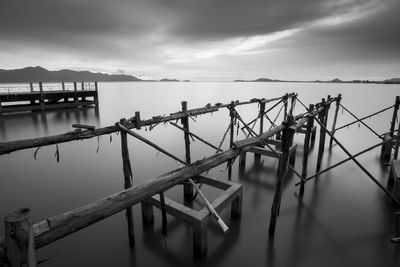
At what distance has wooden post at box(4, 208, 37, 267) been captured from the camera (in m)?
1.70

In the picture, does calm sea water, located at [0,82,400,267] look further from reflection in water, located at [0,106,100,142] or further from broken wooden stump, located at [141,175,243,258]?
reflection in water, located at [0,106,100,142]

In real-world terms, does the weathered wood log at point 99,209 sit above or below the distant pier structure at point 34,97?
below

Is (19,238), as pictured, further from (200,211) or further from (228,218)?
(228,218)

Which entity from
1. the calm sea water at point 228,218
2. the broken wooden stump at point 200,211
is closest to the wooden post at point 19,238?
the broken wooden stump at point 200,211

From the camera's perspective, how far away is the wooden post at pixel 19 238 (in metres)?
1.70

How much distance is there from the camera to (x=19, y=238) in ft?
5.66

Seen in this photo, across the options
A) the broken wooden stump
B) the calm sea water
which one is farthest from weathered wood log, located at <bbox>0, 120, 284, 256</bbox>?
the calm sea water

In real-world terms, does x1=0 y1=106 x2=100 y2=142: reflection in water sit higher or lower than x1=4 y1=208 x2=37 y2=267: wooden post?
lower

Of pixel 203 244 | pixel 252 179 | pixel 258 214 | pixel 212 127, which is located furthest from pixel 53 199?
pixel 212 127

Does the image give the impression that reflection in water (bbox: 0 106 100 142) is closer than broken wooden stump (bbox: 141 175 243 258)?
No

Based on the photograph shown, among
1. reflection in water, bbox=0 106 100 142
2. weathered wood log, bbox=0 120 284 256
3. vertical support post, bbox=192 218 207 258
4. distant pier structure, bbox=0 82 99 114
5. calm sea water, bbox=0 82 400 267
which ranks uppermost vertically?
distant pier structure, bbox=0 82 99 114

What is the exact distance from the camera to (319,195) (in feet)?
28.9

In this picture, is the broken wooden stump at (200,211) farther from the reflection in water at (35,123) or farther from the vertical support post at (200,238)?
the reflection in water at (35,123)

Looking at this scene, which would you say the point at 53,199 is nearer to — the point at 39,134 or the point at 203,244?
the point at 203,244
